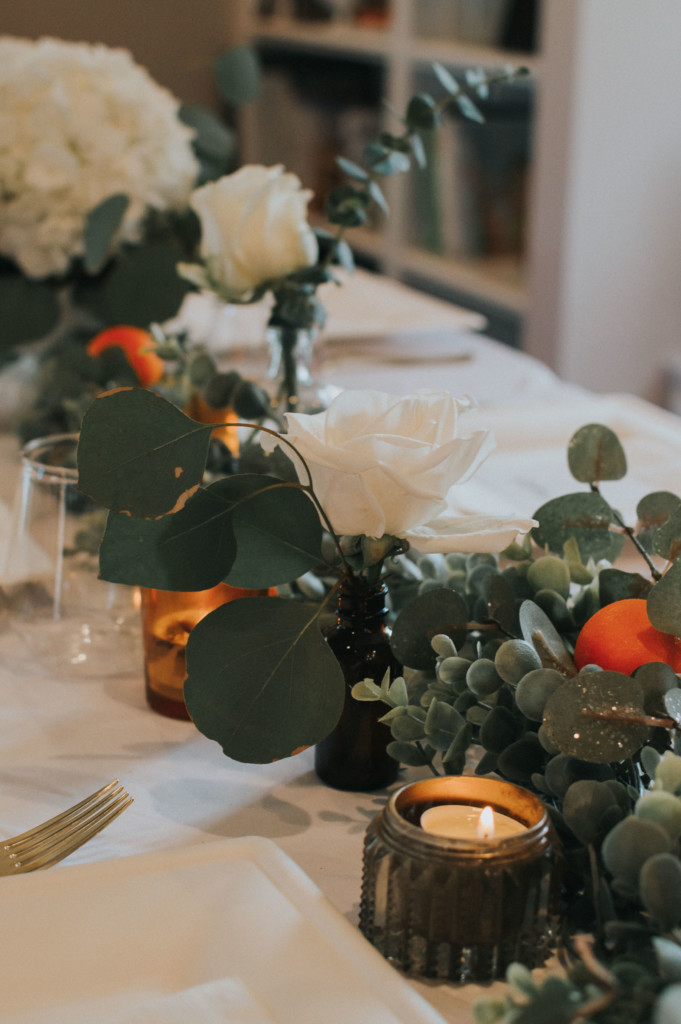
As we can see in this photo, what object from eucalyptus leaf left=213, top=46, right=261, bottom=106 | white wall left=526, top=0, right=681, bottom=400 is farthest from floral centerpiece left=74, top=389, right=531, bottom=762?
white wall left=526, top=0, right=681, bottom=400

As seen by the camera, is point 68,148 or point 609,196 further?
point 609,196

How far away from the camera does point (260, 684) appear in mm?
465

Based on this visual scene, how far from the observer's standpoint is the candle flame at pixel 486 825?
39cm

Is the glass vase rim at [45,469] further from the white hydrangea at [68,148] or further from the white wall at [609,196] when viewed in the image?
the white wall at [609,196]

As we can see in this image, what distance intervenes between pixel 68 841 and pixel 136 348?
2.03 ft

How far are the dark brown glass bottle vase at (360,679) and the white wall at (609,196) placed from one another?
162 cm

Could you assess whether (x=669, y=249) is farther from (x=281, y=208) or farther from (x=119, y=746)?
(x=119, y=746)

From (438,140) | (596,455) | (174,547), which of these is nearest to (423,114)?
(596,455)

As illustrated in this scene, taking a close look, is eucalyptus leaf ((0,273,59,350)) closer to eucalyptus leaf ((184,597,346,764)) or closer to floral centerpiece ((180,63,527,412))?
floral centerpiece ((180,63,527,412))

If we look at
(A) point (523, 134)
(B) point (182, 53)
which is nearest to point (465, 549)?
(A) point (523, 134)

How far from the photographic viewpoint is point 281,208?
77 cm

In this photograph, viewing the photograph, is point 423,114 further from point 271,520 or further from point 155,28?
point 155,28

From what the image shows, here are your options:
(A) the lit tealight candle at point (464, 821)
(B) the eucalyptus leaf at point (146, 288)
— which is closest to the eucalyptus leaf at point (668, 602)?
(A) the lit tealight candle at point (464, 821)

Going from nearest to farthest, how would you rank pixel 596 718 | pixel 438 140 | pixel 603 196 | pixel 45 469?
pixel 596 718 < pixel 45 469 < pixel 603 196 < pixel 438 140
